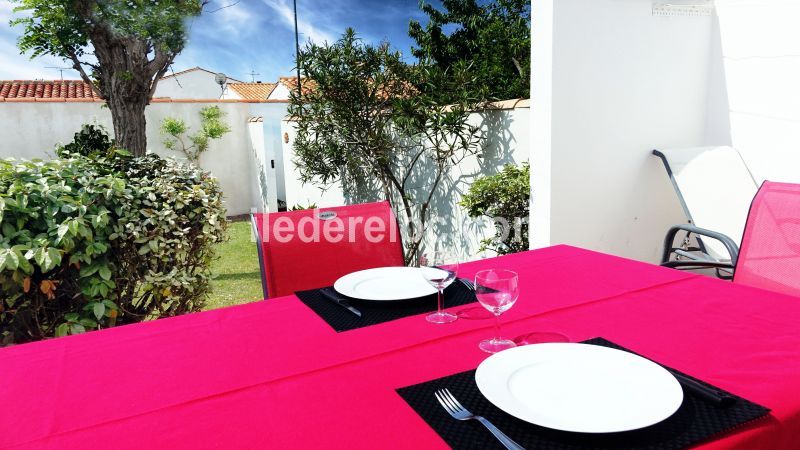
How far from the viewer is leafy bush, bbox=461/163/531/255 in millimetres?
3311

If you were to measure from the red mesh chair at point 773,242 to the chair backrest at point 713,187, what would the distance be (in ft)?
3.67

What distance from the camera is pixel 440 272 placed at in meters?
1.13

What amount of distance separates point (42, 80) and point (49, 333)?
41.4 ft

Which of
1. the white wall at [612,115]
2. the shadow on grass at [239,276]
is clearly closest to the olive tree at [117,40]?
the shadow on grass at [239,276]

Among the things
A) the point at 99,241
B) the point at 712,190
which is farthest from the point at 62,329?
the point at 712,190

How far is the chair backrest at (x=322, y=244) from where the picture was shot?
1680mm

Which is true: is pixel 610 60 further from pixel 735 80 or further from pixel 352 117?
pixel 352 117

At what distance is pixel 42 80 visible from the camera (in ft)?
39.7

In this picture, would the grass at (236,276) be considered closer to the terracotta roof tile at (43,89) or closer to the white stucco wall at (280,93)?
the white stucco wall at (280,93)

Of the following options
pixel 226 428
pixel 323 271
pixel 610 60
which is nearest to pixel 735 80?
pixel 610 60

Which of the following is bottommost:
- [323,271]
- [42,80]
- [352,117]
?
[323,271]

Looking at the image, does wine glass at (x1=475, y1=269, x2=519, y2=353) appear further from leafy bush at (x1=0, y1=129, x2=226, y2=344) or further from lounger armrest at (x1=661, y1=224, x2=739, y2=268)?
leafy bush at (x1=0, y1=129, x2=226, y2=344)

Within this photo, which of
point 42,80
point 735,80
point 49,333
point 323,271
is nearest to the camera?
point 323,271

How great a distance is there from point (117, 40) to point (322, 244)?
563cm
